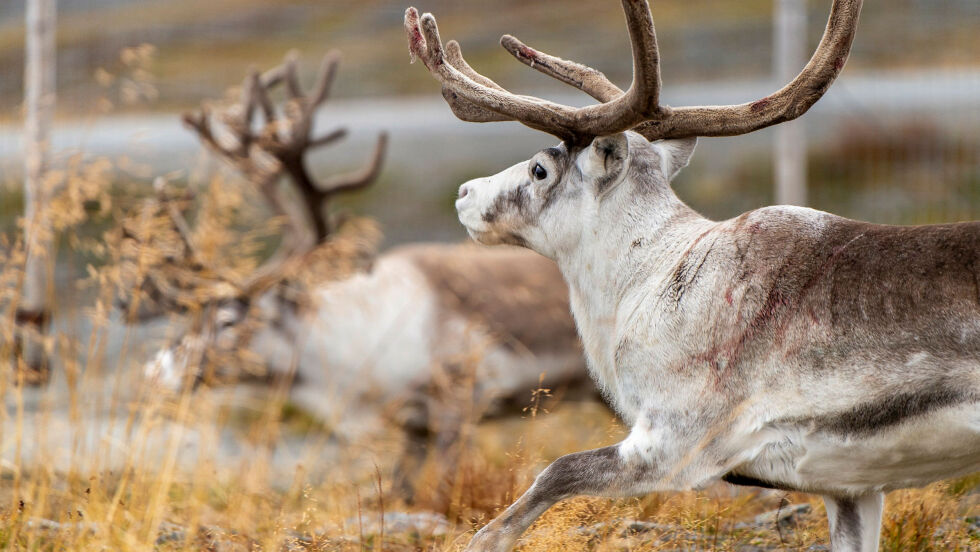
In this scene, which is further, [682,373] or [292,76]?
[292,76]

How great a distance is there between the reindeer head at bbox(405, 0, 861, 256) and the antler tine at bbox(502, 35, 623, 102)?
2 centimetres

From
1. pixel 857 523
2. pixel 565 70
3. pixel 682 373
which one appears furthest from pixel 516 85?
pixel 682 373

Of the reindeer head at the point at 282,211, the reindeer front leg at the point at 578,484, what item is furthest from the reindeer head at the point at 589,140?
the reindeer head at the point at 282,211

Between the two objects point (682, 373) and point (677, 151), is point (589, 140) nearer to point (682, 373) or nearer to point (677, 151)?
point (677, 151)

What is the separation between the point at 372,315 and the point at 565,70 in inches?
142

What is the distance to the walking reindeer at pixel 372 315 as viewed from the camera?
6.34 m

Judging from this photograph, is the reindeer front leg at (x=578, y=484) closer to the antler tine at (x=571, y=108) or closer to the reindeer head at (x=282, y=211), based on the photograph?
the antler tine at (x=571, y=108)

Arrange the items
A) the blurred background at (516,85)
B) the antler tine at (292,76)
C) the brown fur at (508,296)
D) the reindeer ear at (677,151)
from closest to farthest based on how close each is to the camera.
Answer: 1. the reindeer ear at (677,151)
2. the brown fur at (508,296)
3. the antler tine at (292,76)
4. the blurred background at (516,85)

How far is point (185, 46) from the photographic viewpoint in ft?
50.3

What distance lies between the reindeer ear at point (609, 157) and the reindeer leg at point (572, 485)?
782 millimetres

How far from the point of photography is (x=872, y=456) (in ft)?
8.66

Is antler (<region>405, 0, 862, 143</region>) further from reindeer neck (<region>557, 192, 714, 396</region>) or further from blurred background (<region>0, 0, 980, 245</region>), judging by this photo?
blurred background (<region>0, 0, 980, 245</region>)

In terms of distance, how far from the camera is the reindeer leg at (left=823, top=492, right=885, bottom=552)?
308 cm

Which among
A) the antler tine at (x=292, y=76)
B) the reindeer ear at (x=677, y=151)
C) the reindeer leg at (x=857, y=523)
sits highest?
the antler tine at (x=292, y=76)
